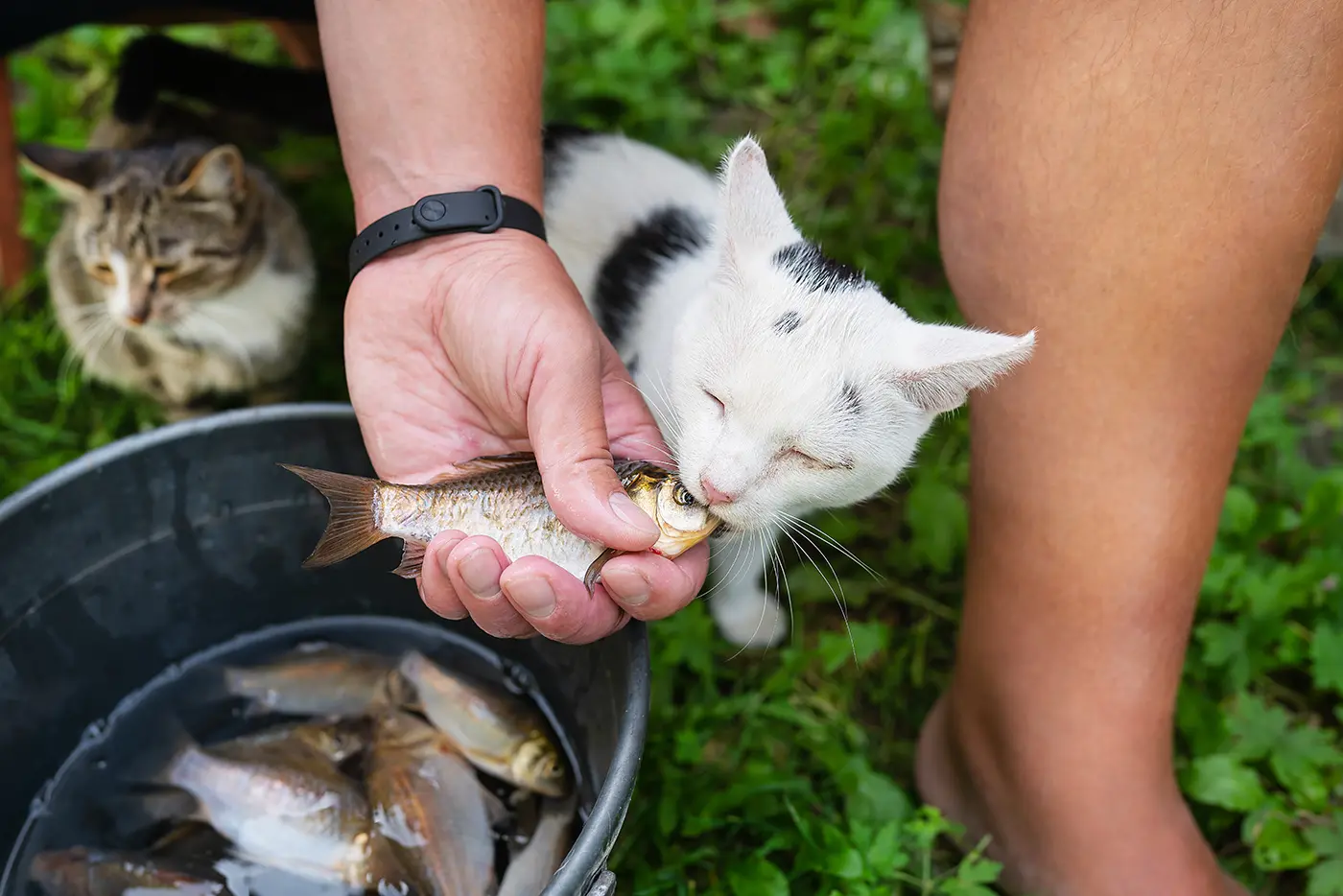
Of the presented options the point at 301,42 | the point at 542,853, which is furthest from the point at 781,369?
the point at 301,42

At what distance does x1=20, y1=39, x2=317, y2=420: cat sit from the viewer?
199cm

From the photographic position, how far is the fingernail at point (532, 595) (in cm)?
114

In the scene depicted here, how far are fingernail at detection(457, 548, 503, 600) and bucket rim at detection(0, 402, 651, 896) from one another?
0.65 ft

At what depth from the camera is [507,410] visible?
4.50 ft

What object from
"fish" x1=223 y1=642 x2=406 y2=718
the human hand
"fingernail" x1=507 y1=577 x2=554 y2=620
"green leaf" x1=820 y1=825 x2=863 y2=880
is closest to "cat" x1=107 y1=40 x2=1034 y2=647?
the human hand

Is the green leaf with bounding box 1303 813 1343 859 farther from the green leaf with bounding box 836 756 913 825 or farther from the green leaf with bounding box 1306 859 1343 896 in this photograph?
the green leaf with bounding box 836 756 913 825

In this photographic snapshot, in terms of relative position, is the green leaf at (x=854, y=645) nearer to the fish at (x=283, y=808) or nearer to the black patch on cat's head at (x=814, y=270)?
the black patch on cat's head at (x=814, y=270)

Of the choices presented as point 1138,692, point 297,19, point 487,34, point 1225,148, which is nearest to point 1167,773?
point 1138,692

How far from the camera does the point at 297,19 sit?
198 centimetres

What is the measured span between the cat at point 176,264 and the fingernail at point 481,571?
1199mm

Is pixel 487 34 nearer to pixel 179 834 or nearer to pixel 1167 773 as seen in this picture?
pixel 179 834

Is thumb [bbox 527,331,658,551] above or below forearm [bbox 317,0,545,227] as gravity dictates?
below

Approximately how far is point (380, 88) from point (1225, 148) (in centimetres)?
113

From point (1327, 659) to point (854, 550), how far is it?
33.6 inches
